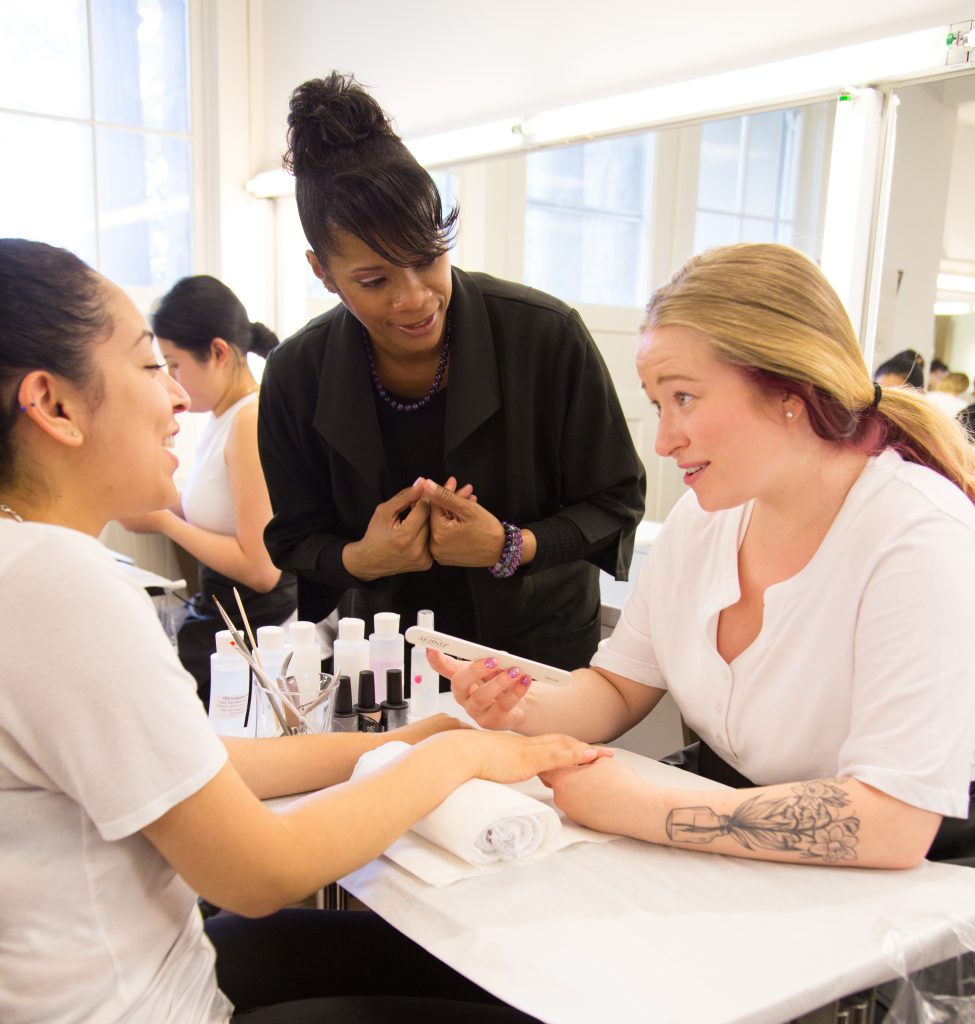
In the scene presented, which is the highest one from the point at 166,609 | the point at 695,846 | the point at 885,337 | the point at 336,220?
the point at 336,220

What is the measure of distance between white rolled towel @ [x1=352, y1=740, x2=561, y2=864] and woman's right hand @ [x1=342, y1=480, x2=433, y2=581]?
57 cm

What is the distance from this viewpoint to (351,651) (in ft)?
5.17

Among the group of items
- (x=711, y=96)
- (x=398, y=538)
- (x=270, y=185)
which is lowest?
(x=398, y=538)

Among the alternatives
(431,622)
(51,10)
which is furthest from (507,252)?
(51,10)

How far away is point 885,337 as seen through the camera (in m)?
1.96

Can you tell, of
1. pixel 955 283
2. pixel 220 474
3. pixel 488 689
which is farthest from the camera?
pixel 220 474

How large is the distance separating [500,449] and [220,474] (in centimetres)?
108

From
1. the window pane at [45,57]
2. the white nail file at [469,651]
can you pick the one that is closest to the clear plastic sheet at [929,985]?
the white nail file at [469,651]

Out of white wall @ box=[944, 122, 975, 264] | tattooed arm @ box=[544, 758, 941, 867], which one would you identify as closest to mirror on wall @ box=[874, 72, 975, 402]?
white wall @ box=[944, 122, 975, 264]

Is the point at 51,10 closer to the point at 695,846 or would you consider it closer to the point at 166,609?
the point at 166,609

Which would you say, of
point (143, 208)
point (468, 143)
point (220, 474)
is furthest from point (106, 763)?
point (143, 208)

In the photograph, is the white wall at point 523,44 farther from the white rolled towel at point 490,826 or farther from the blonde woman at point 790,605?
the white rolled towel at point 490,826

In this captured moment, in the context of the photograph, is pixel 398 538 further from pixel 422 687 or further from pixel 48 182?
pixel 48 182

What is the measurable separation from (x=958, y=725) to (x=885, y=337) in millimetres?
1142
